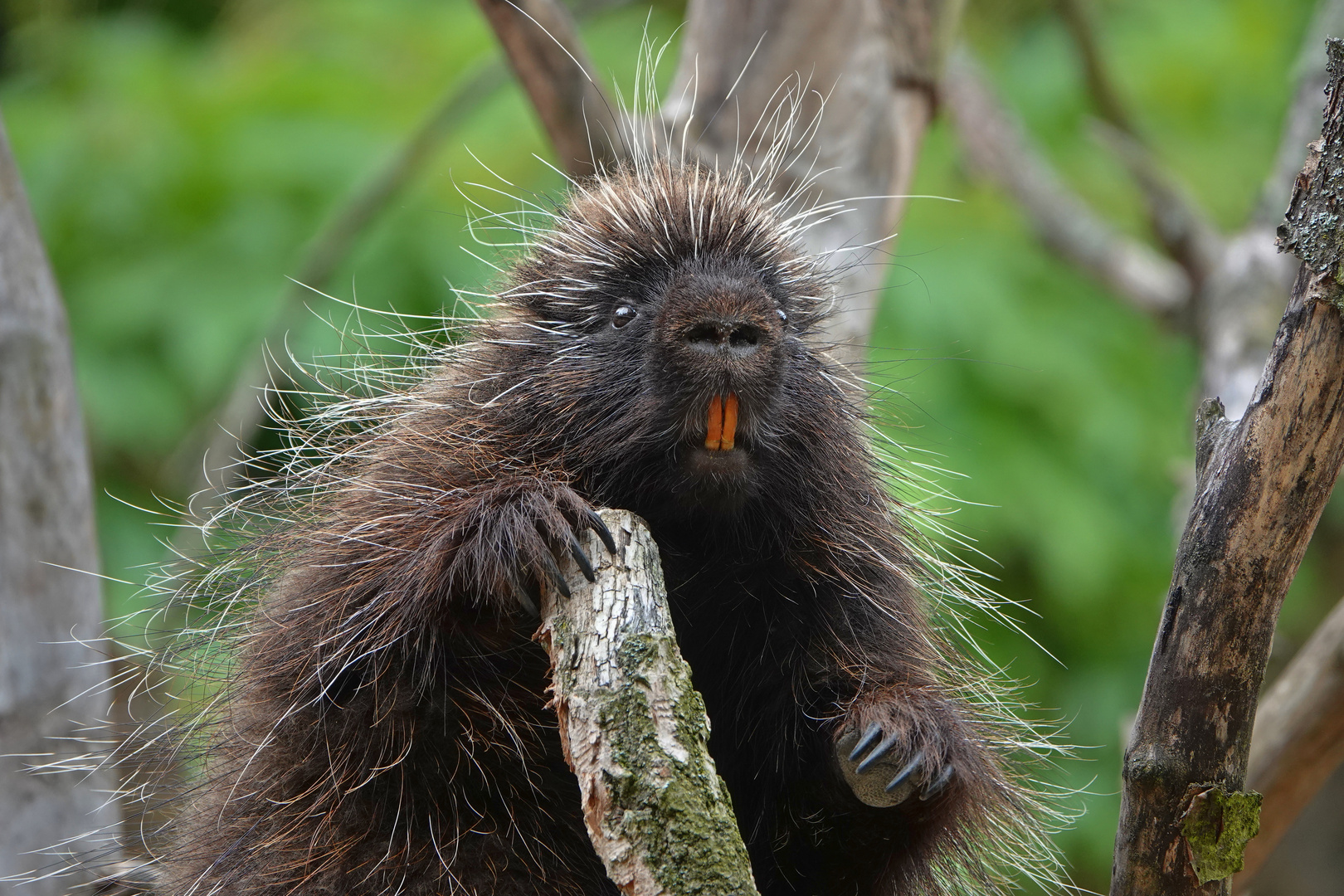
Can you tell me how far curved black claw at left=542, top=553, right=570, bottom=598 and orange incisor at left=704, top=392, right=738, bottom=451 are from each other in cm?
34

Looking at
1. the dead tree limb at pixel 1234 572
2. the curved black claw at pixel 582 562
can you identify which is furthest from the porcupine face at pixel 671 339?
the dead tree limb at pixel 1234 572

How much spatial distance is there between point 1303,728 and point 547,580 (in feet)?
6.11

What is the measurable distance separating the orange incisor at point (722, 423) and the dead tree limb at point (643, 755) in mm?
338

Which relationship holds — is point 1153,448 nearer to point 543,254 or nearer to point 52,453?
point 543,254

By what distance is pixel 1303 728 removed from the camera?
264 centimetres

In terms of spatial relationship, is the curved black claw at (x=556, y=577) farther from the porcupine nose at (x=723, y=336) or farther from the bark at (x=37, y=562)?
the bark at (x=37, y=562)

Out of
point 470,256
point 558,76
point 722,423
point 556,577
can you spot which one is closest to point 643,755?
point 556,577

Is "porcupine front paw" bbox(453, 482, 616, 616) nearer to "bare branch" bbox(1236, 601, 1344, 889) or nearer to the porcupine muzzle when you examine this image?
the porcupine muzzle

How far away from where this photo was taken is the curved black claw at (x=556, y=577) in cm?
168

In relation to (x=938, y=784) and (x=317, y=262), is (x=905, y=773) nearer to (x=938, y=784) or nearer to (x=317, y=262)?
(x=938, y=784)

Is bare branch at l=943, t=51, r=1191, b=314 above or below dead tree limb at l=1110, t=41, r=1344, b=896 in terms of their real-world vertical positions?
above

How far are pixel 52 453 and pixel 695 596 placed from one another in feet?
4.92

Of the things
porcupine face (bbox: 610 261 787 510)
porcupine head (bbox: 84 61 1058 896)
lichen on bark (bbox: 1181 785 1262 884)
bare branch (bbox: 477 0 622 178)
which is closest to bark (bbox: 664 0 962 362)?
bare branch (bbox: 477 0 622 178)

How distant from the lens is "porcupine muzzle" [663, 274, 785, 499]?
1.81m
